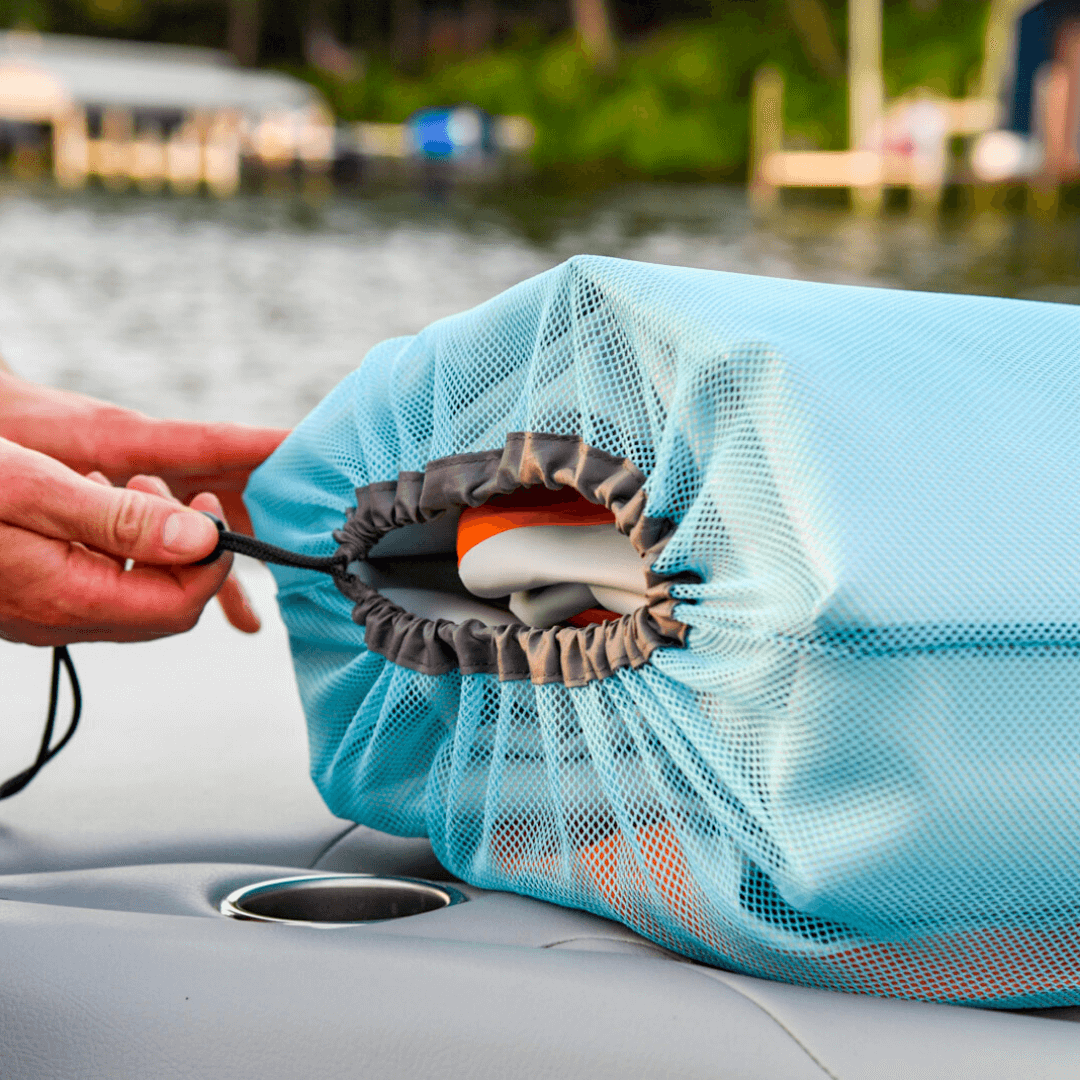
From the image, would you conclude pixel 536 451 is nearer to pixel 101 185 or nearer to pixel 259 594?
pixel 259 594

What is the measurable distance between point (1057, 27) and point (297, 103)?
1196cm

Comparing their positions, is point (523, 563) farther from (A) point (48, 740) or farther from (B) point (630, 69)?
(B) point (630, 69)

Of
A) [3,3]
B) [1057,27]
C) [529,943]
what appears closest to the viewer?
[529,943]

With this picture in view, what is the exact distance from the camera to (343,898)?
1.99ft

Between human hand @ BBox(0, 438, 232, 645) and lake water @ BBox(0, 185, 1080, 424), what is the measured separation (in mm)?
2271

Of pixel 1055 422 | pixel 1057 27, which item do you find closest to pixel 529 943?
pixel 1055 422

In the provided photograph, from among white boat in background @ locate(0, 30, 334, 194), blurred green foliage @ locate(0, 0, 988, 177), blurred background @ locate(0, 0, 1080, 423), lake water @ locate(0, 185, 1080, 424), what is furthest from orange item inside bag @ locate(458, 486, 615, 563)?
white boat in background @ locate(0, 30, 334, 194)

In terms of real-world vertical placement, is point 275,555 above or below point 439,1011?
above

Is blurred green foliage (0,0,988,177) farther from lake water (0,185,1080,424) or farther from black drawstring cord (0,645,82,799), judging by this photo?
black drawstring cord (0,645,82,799)

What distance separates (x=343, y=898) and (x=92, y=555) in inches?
8.4

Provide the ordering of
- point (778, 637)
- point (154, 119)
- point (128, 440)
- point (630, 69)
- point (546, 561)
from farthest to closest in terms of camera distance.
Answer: point (154, 119) → point (630, 69) → point (128, 440) → point (546, 561) → point (778, 637)

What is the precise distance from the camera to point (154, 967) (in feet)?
1.53

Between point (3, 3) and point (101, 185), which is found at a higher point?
point (3, 3)

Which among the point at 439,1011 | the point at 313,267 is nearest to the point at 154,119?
the point at 313,267
